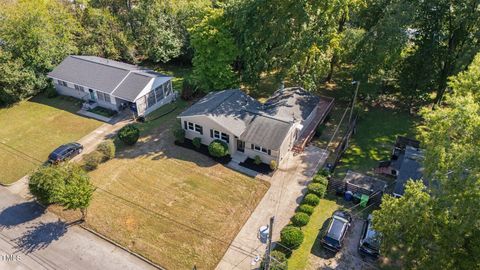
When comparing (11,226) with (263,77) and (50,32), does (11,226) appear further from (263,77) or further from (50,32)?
(263,77)

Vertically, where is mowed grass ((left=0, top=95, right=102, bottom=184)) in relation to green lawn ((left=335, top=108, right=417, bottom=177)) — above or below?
below

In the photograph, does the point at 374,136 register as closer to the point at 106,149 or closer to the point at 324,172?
the point at 324,172

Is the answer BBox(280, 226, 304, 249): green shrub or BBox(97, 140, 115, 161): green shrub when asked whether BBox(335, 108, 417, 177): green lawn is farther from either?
BBox(97, 140, 115, 161): green shrub

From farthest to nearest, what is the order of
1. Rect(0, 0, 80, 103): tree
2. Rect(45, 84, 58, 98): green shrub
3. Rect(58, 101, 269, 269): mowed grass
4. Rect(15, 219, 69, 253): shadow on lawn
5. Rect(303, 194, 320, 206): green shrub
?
1. Rect(45, 84, 58, 98): green shrub
2. Rect(0, 0, 80, 103): tree
3. Rect(303, 194, 320, 206): green shrub
4. Rect(58, 101, 269, 269): mowed grass
5. Rect(15, 219, 69, 253): shadow on lawn

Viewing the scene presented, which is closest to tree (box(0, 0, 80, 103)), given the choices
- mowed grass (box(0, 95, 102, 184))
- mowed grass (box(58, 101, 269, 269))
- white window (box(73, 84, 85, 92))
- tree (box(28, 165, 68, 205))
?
mowed grass (box(0, 95, 102, 184))

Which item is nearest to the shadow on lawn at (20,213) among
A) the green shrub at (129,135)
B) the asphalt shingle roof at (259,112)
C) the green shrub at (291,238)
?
the green shrub at (129,135)

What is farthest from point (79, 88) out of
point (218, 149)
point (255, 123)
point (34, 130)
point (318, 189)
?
point (318, 189)
